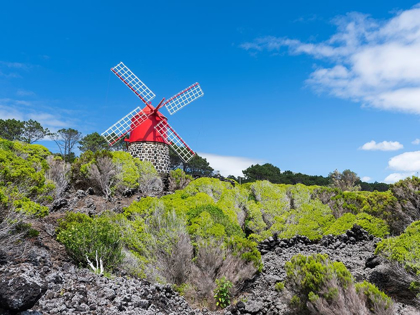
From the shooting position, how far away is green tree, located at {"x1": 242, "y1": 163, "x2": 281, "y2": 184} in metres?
61.4

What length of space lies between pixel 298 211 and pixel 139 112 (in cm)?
1777

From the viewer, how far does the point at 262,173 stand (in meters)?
61.6

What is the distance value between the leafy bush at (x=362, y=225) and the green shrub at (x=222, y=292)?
269 inches

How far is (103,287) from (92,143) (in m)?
48.1

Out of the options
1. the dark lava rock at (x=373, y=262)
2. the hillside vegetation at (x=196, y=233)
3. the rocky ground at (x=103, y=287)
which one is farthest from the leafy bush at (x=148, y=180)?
the dark lava rock at (x=373, y=262)

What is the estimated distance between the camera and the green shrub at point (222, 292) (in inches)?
356

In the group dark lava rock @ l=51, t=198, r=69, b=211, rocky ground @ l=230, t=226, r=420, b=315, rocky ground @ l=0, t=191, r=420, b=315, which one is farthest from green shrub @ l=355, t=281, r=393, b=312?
dark lava rock @ l=51, t=198, r=69, b=211

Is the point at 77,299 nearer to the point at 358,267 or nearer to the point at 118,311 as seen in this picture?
the point at 118,311

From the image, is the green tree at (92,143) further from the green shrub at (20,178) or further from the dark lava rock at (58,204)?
the green shrub at (20,178)

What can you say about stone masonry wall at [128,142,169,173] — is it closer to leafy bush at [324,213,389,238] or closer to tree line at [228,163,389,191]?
leafy bush at [324,213,389,238]

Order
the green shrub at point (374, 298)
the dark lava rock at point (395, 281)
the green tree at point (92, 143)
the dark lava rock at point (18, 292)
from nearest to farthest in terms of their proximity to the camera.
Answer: the dark lava rock at point (18, 292) → the green shrub at point (374, 298) → the dark lava rock at point (395, 281) → the green tree at point (92, 143)

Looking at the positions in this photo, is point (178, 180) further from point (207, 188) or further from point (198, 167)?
point (198, 167)

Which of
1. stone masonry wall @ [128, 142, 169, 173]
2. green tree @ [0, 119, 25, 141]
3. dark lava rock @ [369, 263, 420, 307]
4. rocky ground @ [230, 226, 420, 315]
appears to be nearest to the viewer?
rocky ground @ [230, 226, 420, 315]

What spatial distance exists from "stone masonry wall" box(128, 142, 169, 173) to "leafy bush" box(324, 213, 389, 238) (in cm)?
1721
